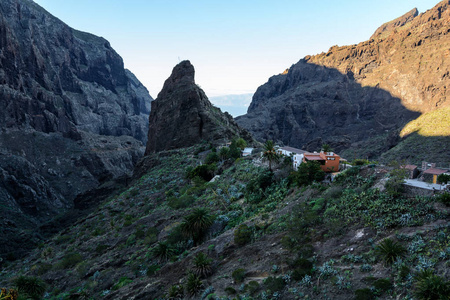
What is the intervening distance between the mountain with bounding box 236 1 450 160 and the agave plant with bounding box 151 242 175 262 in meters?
119

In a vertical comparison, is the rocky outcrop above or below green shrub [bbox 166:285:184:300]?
above

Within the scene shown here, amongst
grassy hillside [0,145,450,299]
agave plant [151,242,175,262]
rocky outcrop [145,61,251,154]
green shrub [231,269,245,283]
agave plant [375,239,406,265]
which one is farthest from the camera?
rocky outcrop [145,61,251,154]

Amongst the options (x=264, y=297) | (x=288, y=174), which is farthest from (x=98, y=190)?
(x=264, y=297)

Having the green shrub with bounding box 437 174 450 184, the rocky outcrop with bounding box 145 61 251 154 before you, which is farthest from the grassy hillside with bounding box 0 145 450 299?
the rocky outcrop with bounding box 145 61 251 154

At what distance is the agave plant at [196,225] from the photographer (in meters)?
28.9

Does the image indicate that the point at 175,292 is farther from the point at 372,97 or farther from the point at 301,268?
the point at 372,97

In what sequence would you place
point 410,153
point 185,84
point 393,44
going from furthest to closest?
1. point 393,44
2. point 410,153
3. point 185,84

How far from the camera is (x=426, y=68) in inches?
5906

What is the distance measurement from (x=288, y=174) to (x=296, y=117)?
157854 millimetres

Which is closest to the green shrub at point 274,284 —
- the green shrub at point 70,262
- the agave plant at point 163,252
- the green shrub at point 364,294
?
the green shrub at point 364,294

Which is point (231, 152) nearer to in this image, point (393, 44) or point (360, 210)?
→ point (360, 210)

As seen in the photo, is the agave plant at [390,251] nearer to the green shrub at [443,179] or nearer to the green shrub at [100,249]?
the green shrub at [443,179]

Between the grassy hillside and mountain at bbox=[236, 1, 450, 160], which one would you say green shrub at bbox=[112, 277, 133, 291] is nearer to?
the grassy hillside

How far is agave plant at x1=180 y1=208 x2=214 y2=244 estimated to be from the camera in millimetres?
28864
